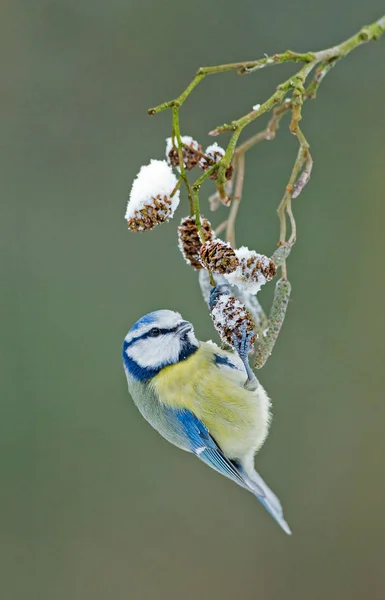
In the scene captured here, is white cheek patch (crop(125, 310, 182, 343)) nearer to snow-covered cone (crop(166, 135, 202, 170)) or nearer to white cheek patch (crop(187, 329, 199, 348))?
white cheek patch (crop(187, 329, 199, 348))

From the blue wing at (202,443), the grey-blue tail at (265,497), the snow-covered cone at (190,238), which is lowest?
the grey-blue tail at (265,497)

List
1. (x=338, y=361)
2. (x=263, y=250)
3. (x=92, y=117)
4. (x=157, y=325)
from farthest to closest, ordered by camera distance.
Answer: (x=92, y=117)
(x=338, y=361)
(x=263, y=250)
(x=157, y=325)

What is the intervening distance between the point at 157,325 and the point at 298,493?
1.80 meters

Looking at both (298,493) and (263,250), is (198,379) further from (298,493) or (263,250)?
(298,493)

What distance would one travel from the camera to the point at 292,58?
35.6 inches

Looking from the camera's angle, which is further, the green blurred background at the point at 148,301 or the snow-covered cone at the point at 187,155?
the green blurred background at the point at 148,301

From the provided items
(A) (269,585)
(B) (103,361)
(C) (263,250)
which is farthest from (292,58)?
(A) (269,585)

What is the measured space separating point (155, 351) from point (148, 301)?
1431 millimetres

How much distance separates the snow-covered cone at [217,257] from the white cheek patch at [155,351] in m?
0.39

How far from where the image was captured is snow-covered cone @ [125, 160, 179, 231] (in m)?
0.89

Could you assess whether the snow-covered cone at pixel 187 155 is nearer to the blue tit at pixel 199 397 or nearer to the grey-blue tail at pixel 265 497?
the blue tit at pixel 199 397

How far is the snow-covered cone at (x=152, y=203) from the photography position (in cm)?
89

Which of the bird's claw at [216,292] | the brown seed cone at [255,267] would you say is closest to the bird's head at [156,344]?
the bird's claw at [216,292]

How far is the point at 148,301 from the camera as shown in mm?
2686
